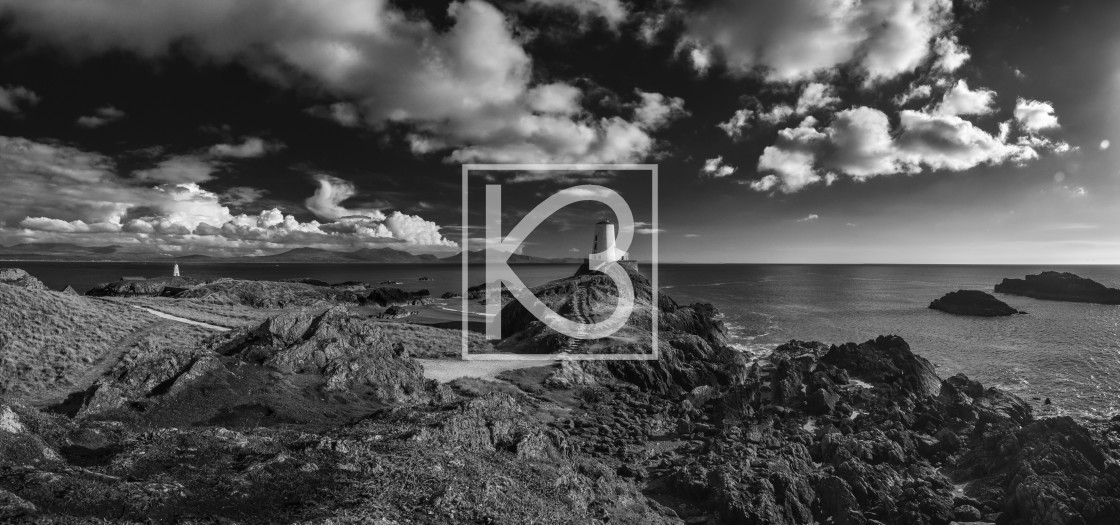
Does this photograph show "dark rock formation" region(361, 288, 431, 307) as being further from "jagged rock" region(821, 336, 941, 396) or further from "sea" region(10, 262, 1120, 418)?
"jagged rock" region(821, 336, 941, 396)

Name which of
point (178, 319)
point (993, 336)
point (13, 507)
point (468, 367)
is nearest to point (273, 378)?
point (13, 507)

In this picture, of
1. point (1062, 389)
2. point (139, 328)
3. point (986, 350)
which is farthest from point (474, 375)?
point (986, 350)

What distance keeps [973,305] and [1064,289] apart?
55.0 metres

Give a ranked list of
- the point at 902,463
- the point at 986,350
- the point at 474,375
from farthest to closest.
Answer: the point at 986,350
the point at 474,375
the point at 902,463

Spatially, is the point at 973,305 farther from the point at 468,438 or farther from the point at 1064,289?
the point at 468,438

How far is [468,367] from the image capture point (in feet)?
116

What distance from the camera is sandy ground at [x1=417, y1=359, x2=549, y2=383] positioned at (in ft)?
107

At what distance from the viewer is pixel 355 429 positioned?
1502 centimetres

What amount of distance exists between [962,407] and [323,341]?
39653 mm

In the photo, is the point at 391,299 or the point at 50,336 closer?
the point at 50,336

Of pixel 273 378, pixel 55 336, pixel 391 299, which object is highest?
pixel 55 336

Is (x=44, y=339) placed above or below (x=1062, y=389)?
above

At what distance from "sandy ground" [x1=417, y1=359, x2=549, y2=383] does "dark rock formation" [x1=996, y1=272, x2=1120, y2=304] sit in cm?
13547

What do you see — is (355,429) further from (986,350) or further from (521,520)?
(986,350)
